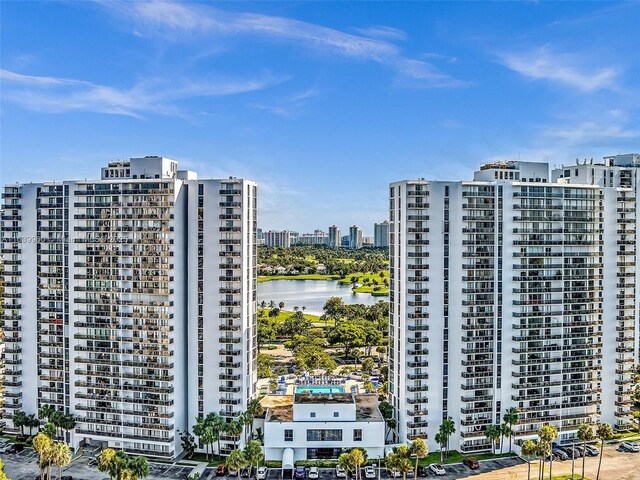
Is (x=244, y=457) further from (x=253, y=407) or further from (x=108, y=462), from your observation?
(x=108, y=462)

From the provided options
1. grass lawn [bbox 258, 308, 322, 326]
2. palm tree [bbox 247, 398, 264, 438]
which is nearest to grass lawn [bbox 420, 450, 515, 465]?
palm tree [bbox 247, 398, 264, 438]

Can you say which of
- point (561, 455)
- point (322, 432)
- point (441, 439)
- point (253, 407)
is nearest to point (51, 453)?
point (253, 407)

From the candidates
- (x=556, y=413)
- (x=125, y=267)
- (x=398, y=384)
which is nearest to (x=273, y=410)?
(x=398, y=384)

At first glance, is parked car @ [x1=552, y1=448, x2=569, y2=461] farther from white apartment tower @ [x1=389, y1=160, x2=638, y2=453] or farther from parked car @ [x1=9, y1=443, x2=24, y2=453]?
parked car @ [x1=9, y1=443, x2=24, y2=453]

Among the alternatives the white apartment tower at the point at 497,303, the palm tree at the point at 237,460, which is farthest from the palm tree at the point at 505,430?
the palm tree at the point at 237,460

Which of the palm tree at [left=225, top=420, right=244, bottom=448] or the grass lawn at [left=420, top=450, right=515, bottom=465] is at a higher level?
the palm tree at [left=225, top=420, right=244, bottom=448]

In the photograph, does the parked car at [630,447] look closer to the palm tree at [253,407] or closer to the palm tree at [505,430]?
the palm tree at [505,430]

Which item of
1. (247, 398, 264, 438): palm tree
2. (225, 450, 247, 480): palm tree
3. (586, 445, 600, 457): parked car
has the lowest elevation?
(586, 445, 600, 457): parked car
